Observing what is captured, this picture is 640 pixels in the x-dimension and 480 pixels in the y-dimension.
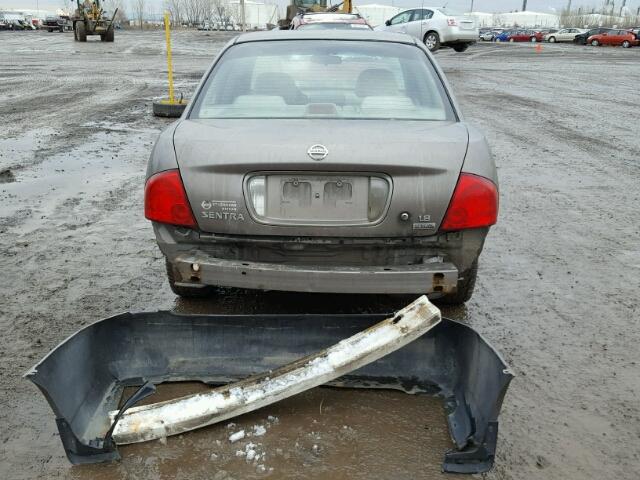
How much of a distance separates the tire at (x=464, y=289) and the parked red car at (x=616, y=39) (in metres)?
48.3

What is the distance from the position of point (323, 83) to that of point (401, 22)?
2230 cm

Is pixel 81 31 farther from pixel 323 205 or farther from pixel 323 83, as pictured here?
pixel 323 205

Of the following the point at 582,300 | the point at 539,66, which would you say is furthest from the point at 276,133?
the point at 539,66

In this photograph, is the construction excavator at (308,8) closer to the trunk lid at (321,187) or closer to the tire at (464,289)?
→ the tire at (464,289)

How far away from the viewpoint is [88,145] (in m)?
8.24

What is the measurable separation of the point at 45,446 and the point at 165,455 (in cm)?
50

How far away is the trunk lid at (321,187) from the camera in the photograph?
9.13ft

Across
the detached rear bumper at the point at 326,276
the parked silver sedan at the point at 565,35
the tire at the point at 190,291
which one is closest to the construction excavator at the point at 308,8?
the tire at the point at 190,291

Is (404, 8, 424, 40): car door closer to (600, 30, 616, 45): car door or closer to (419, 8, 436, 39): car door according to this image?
(419, 8, 436, 39): car door

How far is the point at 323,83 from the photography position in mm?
3656

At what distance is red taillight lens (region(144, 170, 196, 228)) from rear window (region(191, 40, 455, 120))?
0.66 m

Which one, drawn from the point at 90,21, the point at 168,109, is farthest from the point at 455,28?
the point at 90,21

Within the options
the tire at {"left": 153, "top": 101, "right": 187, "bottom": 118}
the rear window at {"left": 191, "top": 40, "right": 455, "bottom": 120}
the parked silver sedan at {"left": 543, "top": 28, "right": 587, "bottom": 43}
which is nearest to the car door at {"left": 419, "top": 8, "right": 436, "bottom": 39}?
the tire at {"left": 153, "top": 101, "right": 187, "bottom": 118}

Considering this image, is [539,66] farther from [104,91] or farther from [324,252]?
[324,252]
